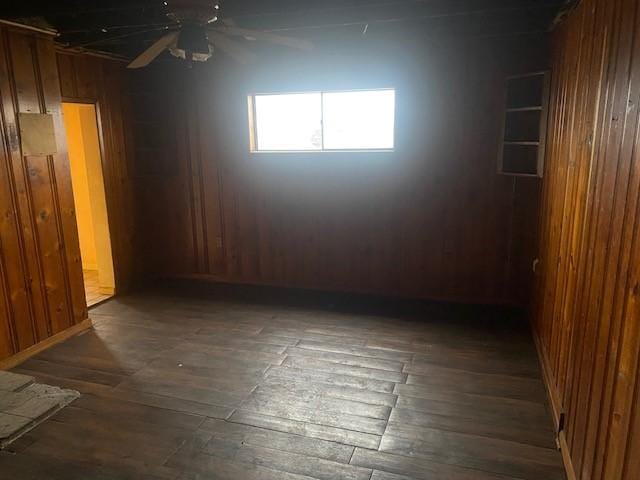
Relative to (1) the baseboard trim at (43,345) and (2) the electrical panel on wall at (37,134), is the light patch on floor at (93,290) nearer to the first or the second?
(1) the baseboard trim at (43,345)

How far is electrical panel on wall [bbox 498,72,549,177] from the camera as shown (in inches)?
149

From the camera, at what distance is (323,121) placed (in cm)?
464

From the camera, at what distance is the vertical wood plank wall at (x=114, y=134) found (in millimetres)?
4398

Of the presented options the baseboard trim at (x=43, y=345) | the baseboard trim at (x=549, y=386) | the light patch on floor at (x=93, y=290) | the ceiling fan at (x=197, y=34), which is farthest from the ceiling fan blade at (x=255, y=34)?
the light patch on floor at (x=93, y=290)

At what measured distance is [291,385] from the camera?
3.12 metres

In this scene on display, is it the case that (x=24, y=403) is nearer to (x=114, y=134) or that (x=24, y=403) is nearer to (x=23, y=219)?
(x=23, y=219)

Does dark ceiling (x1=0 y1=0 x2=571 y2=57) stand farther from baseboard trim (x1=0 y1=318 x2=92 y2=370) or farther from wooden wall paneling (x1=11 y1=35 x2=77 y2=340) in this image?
baseboard trim (x1=0 y1=318 x2=92 y2=370)

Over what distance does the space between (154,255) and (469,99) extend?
381 centimetres

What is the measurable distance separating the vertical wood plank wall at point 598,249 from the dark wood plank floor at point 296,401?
0.41 metres

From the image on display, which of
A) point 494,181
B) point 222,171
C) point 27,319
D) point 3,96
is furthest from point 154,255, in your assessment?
point 494,181

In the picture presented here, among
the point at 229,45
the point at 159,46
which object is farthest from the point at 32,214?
the point at 229,45

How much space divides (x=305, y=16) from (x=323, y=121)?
4.54 feet

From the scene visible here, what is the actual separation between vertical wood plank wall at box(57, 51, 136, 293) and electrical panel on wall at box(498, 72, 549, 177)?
3.79 m

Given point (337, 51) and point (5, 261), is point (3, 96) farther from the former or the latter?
point (337, 51)
